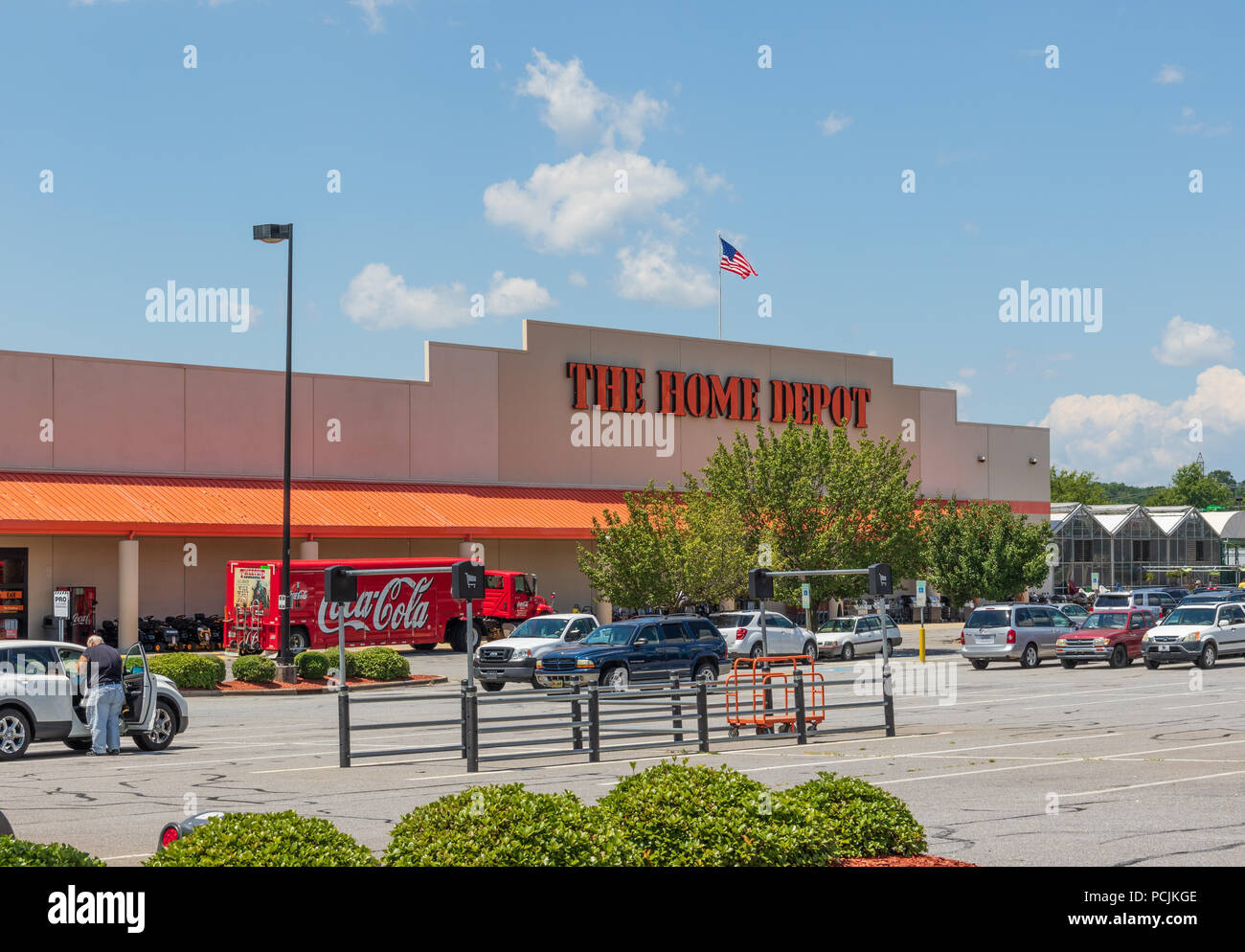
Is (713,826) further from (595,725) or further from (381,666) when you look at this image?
(381,666)

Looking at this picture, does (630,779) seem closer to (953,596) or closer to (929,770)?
(929,770)

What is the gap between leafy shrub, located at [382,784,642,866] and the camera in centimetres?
650

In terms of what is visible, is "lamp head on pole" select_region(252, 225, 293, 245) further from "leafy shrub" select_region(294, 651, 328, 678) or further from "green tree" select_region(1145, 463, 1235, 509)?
"green tree" select_region(1145, 463, 1235, 509)

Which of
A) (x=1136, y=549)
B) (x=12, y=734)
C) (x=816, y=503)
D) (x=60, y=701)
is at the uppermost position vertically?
(x=816, y=503)

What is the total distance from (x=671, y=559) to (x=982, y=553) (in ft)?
53.1

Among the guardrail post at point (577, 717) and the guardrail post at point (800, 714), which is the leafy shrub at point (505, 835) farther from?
the guardrail post at point (800, 714)

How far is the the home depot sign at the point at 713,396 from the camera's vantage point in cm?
5819

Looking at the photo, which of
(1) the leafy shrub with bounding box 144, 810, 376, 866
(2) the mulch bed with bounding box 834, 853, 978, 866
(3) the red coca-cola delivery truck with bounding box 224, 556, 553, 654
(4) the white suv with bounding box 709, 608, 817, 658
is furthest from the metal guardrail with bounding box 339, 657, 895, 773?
(3) the red coca-cola delivery truck with bounding box 224, 556, 553, 654

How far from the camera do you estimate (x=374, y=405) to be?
5203cm

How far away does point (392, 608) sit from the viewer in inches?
1762

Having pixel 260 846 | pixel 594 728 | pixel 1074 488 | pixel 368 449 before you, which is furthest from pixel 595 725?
pixel 1074 488

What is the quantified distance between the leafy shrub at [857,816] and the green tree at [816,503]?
3890 centimetres
